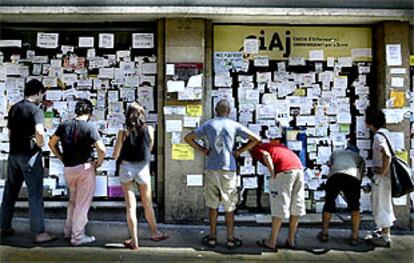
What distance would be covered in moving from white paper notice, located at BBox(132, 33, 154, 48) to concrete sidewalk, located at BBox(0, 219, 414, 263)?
2.60 m

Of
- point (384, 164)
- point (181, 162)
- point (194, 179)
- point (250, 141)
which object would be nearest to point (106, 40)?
point (181, 162)

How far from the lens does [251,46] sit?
824cm

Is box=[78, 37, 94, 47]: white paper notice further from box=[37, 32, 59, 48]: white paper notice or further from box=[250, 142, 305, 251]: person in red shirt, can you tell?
box=[250, 142, 305, 251]: person in red shirt

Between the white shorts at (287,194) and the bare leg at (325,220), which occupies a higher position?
the white shorts at (287,194)

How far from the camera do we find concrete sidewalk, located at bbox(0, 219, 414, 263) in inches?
257

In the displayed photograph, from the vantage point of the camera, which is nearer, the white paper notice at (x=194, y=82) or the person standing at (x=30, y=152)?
the person standing at (x=30, y=152)

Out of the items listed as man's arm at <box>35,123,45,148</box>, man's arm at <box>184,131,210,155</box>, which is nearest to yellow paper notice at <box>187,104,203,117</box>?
man's arm at <box>184,131,210,155</box>

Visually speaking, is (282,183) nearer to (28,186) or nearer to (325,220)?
(325,220)

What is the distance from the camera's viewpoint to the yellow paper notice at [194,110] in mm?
7859

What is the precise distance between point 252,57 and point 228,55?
36cm

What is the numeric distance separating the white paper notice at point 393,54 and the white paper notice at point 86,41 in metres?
4.29

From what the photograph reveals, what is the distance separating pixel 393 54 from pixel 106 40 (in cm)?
417

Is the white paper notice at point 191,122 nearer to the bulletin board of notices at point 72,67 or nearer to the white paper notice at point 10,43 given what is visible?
the bulletin board of notices at point 72,67

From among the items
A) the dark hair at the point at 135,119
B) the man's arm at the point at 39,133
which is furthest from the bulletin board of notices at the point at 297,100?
the man's arm at the point at 39,133
